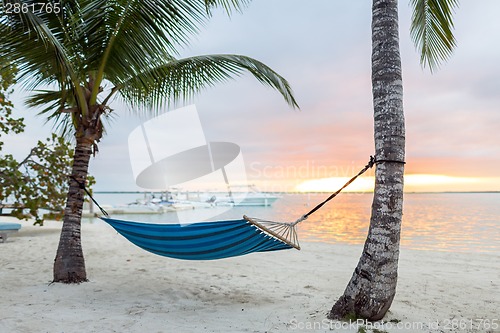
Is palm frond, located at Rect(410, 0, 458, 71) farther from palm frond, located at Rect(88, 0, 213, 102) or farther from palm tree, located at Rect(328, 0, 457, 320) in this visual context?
palm frond, located at Rect(88, 0, 213, 102)

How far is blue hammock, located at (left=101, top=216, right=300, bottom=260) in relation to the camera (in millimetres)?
2496

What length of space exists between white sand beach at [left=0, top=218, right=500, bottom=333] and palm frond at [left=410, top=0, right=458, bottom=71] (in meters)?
2.16

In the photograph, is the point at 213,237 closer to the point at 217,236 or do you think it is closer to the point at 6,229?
the point at 217,236

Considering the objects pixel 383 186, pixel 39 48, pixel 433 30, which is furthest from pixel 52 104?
pixel 433 30

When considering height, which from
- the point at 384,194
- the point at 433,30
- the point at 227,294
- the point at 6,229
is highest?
the point at 433,30

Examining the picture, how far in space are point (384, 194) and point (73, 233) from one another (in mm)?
2701

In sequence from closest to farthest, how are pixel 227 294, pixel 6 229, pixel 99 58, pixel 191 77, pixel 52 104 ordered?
pixel 227 294 < pixel 99 58 < pixel 191 77 < pixel 52 104 < pixel 6 229

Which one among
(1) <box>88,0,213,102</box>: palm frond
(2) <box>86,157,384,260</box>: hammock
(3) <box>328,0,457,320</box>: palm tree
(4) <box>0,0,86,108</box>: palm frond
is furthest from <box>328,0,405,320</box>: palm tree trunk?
(4) <box>0,0,86,108</box>: palm frond

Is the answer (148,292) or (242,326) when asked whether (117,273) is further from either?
(242,326)

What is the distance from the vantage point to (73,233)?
11.3ft

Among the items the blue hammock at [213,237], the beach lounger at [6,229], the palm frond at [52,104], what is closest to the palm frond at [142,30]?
the palm frond at [52,104]

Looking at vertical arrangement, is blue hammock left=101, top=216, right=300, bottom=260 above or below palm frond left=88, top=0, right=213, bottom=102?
below

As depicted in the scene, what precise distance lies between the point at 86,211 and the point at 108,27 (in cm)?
1368

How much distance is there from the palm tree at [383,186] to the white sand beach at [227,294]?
0.17 m
